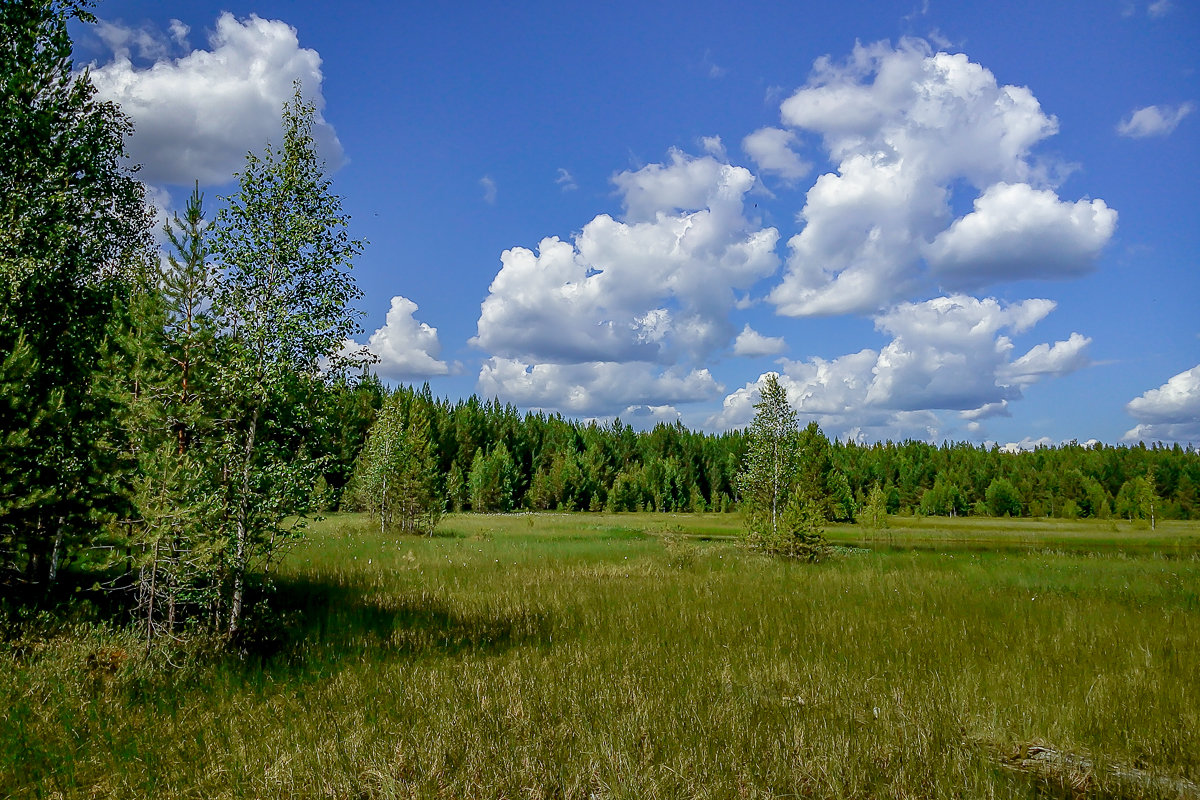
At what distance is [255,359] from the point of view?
27.9 feet

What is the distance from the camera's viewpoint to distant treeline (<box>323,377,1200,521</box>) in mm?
81562

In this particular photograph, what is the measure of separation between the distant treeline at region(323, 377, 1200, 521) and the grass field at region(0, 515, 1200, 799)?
195ft

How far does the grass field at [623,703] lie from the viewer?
460cm

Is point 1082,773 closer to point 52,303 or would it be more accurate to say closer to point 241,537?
point 241,537

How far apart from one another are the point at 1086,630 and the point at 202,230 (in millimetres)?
15288

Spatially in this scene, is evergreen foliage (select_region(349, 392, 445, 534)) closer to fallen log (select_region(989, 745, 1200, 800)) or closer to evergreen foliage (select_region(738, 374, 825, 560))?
evergreen foliage (select_region(738, 374, 825, 560))

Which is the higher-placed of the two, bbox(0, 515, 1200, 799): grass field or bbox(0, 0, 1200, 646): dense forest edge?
bbox(0, 0, 1200, 646): dense forest edge

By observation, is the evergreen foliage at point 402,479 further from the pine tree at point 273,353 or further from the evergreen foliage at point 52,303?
the pine tree at point 273,353

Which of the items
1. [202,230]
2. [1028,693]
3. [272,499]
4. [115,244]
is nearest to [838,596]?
[1028,693]

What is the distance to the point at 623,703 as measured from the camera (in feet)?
20.3

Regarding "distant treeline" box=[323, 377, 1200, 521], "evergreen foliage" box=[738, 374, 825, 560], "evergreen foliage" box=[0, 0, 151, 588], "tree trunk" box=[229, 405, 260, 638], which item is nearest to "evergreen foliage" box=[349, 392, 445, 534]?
"evergreen foliage" box=[738, 374, 825, 560]

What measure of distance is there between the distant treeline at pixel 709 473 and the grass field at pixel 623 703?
195 ft

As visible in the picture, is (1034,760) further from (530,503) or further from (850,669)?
(530,503)

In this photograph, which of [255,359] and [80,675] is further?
[255,359]
